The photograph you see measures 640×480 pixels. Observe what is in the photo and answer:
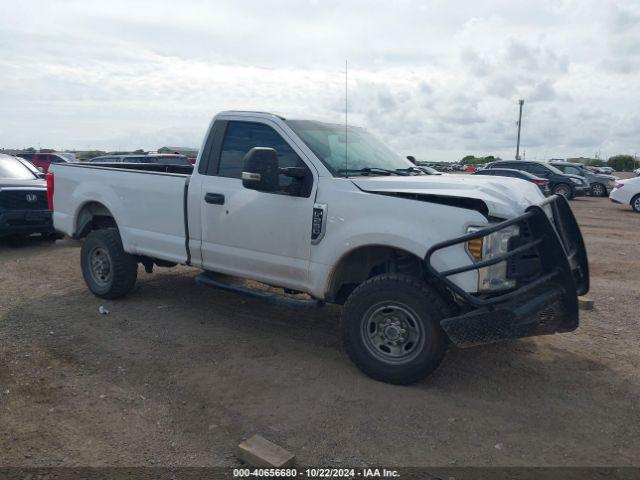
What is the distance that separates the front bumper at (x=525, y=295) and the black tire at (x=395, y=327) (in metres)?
0.19

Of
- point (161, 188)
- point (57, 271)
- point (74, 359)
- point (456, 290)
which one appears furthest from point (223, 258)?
point (57, 271)

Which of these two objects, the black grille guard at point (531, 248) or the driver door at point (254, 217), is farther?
the driver door at point (254, 217)

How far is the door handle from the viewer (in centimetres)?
548

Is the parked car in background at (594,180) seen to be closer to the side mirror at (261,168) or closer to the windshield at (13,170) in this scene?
the windshield at (13,170)

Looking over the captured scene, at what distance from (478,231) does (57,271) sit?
21.3 ft

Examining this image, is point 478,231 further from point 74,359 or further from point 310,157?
point 74,359

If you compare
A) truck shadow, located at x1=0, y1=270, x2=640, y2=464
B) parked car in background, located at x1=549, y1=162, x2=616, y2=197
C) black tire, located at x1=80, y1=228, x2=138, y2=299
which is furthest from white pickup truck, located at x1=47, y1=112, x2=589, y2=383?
parked car in background, located at x1=549, y1=162, x2=616, y2=197

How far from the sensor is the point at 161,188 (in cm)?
602

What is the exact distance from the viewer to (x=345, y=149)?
5.41 m

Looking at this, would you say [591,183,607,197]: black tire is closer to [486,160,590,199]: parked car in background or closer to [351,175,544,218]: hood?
[486,160,590,199]: parked car in background

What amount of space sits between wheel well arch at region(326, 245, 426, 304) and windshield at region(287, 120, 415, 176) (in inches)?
28.1

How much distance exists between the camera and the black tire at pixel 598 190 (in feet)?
91.5

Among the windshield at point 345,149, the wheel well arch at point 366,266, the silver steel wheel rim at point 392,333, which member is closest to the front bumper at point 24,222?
the windshield at point 345,149

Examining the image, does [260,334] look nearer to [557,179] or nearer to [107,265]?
[107,265]
